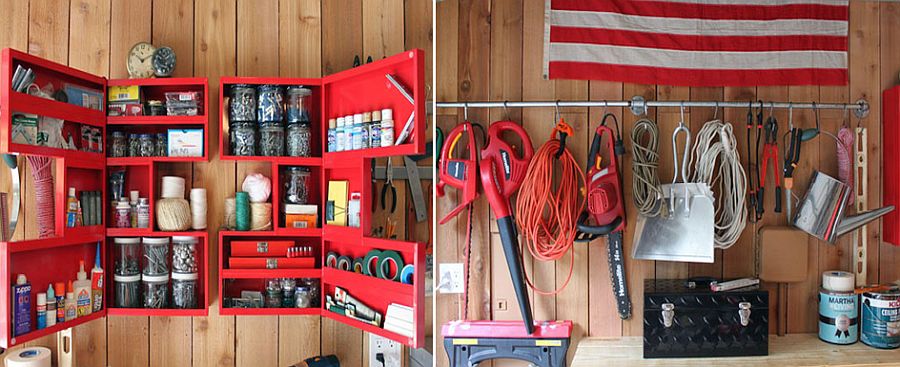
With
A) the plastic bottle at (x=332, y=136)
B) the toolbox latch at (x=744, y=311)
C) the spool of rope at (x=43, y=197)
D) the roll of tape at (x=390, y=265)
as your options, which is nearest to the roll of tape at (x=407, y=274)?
the roll of tape at (x=390, y=265)

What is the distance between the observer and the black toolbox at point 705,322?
5.15ft

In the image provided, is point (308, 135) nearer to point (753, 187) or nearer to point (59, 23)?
point (59, 23)

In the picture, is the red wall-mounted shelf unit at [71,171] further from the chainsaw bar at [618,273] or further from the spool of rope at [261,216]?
the chainsaw bar at [618,273]

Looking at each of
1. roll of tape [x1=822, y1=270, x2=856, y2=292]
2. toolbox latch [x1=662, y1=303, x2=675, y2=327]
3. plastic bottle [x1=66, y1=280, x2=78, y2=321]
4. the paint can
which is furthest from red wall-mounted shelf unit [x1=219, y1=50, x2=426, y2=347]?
the paint can

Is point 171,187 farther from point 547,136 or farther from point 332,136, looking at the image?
point 547,136

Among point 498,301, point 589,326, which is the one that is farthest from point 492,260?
point 589,326

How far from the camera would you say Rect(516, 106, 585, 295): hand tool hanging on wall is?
1657 mm

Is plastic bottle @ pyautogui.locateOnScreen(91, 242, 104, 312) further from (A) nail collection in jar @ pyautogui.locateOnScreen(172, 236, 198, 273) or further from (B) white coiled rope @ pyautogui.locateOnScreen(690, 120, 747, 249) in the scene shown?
(B) white coiled rope @ pyautogui.locateOnScreen(690, 120, 747, 249)

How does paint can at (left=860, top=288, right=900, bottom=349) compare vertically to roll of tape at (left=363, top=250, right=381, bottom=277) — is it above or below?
below

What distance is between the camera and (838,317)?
61.3 inches

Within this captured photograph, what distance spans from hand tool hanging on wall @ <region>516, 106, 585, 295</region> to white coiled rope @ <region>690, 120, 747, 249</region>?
274 mm

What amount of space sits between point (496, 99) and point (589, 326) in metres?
0.58

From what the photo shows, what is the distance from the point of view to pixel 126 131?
69.3 inches

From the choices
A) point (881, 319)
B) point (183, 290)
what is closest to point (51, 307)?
point (183, 290)
